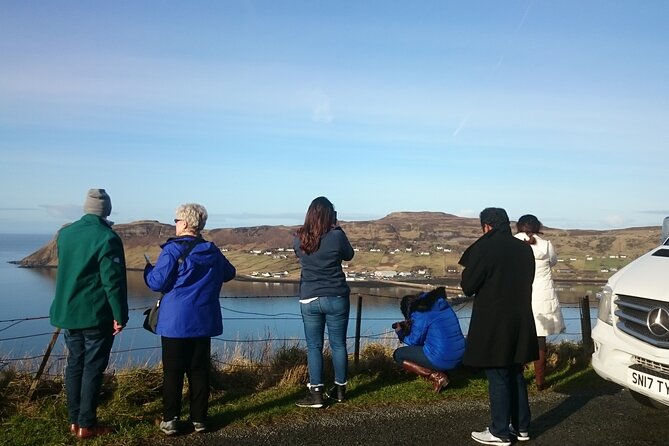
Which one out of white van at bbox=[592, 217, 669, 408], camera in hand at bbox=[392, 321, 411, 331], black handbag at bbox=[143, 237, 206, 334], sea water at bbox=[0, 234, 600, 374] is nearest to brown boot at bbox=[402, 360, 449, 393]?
camera in hand at bbox=[392, 321, 411, 331]

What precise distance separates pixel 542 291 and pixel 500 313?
2.37m

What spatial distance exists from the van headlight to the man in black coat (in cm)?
101

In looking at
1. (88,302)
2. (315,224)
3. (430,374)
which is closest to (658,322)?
(430,374)

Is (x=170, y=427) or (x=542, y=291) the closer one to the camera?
(x=170, y=427)

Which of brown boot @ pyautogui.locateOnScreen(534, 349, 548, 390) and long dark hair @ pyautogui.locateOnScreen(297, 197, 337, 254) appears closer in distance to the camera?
long dark hair @ pyautogui.locateOnScreen(297, 197, 337, 254)

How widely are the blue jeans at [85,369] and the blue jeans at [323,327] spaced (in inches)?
71.4

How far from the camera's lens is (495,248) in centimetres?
475

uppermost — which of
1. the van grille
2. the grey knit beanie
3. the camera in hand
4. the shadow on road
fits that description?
the grey knit beanie

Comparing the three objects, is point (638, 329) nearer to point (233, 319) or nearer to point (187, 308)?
point (187, 308)

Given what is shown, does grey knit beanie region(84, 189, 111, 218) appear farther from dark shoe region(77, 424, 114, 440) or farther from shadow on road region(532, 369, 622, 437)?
shadow on road region(532, 369, 622, 437)

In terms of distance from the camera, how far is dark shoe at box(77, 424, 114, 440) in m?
4.72

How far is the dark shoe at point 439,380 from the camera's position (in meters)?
6.37

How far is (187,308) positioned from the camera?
15.8 ft

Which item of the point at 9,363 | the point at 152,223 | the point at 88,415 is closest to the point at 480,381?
the point at 88,415
